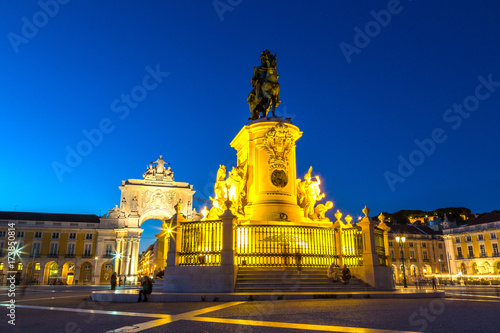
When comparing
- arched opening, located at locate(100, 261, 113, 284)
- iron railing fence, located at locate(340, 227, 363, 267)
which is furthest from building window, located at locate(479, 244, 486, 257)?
arched opening, located at locate(100, 261, 113, 284)

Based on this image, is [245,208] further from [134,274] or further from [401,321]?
[134,274]

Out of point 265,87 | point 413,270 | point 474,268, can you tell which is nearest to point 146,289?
point 265,87

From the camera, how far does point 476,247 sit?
55.4m

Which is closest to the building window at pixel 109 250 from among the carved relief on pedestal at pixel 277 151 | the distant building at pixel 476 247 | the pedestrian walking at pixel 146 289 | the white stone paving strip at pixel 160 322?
the distant building at pixel 476 247

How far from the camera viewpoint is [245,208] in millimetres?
14945

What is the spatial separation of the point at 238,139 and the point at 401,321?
485 inches

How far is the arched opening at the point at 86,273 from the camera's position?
6138cm

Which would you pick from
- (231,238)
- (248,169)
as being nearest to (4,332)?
(231,238)

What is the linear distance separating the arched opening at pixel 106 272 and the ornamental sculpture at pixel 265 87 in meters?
52.5

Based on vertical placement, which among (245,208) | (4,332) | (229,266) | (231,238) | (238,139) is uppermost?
(238,139)

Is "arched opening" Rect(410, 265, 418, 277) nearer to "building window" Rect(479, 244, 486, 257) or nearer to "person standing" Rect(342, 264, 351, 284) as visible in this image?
"building window" Rect(479, 244, 486, 257)

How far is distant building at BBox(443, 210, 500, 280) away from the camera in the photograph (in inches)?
2068

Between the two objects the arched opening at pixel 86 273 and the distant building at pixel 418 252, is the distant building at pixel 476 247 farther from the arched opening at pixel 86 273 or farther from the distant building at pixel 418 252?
the arched opening at pixel 86 273

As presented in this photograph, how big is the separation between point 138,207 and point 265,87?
55800 mm
